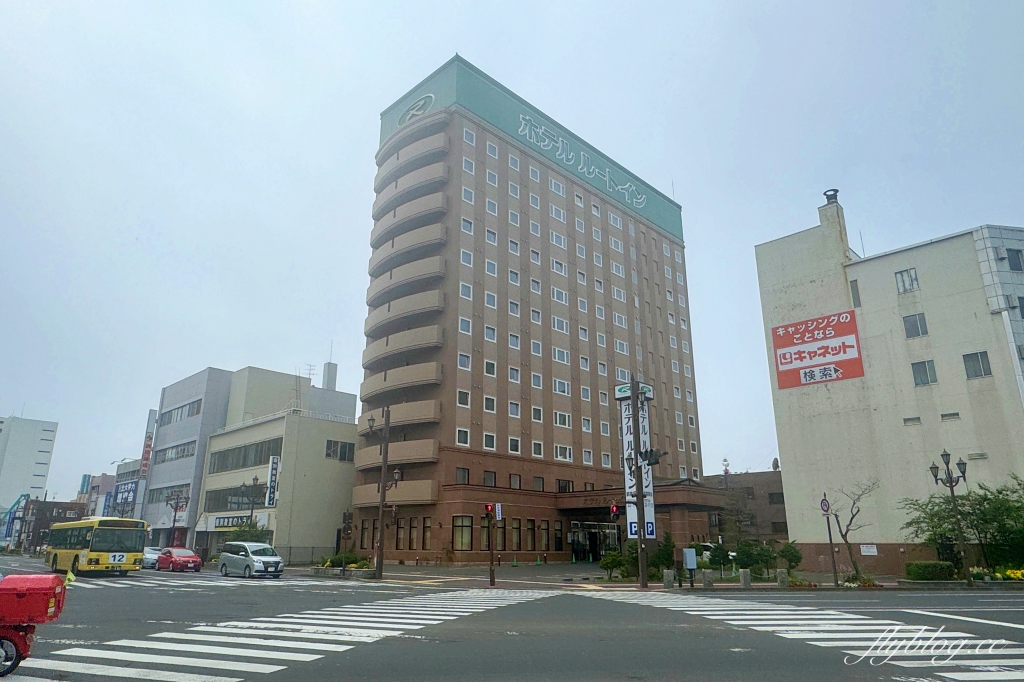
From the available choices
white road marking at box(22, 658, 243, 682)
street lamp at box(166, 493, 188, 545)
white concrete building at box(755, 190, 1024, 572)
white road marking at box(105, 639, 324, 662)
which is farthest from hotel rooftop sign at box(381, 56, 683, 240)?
white road marking at box(22, 658, 243, 682)

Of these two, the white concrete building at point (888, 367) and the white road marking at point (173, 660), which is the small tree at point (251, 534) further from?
the white road marking at point (173, 660)

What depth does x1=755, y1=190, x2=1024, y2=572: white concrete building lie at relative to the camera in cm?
3731

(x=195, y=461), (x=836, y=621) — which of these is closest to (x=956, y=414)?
(x=836, y=621)

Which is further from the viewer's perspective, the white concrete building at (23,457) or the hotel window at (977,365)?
the white concrete building at (23,457)

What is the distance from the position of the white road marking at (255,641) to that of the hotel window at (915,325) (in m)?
40.2

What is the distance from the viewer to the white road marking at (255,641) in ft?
37.3

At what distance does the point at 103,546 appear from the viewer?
33.4 meters

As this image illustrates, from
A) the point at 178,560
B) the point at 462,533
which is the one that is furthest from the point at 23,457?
the point at 462,533

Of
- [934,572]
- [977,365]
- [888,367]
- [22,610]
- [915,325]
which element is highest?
[915,325]

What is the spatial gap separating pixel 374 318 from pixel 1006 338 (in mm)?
44421

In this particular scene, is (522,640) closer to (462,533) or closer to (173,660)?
(173,660)

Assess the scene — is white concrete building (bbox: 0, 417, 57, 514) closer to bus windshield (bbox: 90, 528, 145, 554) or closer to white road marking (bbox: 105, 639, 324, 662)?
bus windshield (bbox: 90, 528, 145, 554)

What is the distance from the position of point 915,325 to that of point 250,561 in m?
41.5

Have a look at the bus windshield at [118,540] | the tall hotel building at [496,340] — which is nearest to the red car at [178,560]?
the bus windshield at [118,540]
